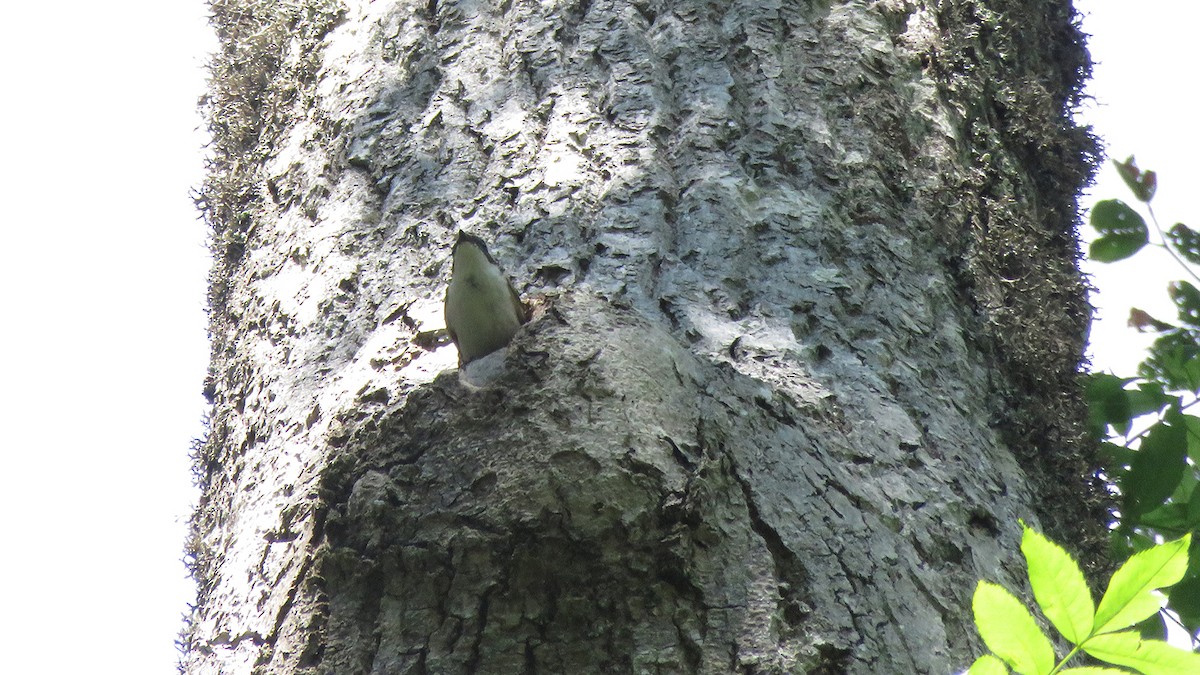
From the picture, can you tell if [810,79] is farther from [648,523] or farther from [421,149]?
[648,523]

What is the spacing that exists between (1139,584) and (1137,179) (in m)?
1.69

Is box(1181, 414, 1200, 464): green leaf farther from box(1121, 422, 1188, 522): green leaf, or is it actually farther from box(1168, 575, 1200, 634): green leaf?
box(1168, 575, 1200, 634): green leaf

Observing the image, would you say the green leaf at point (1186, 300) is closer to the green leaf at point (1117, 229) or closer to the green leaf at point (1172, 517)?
the green leaf at point (1117, 229)

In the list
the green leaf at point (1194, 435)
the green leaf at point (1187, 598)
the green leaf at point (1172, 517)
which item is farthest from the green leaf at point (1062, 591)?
the green leaf at point (1194, 435)

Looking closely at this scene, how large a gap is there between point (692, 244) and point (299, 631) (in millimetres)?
614

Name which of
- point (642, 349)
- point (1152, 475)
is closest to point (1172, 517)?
point (1152, 475)

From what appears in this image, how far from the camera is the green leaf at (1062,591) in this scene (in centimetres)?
54

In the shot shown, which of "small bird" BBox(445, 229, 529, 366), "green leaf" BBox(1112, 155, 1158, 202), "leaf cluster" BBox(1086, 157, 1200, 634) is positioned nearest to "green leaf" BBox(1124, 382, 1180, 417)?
"leaf cluster" BBox(1086, 157, 1200, 634)

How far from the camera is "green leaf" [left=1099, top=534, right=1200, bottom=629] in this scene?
533mm

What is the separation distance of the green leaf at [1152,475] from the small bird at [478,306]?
3.51 feet

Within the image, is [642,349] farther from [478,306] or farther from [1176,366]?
[1176,366]

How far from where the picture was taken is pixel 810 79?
1379mm

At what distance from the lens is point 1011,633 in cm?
54

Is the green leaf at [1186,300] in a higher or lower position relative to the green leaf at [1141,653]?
higher
